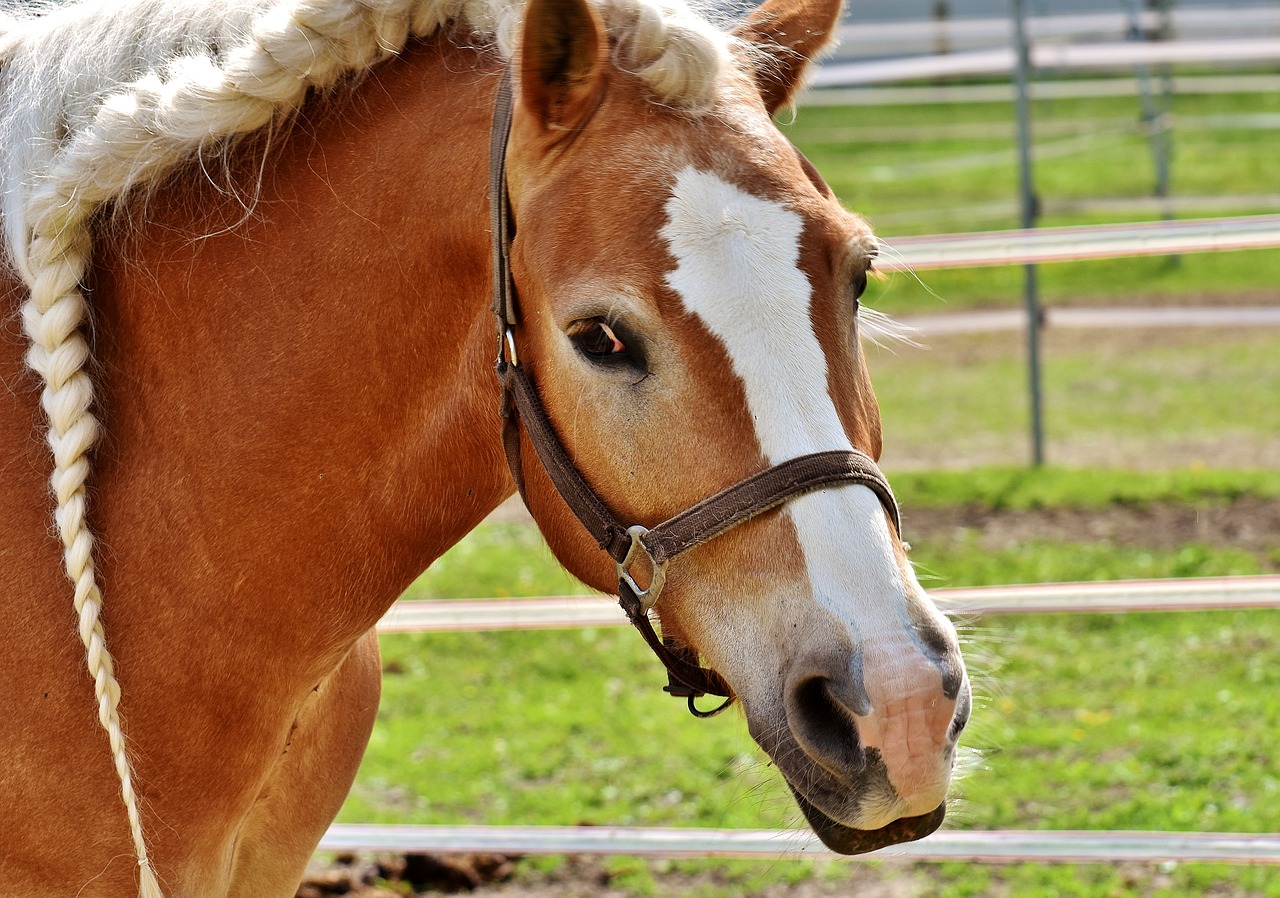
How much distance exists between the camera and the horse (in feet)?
5.14

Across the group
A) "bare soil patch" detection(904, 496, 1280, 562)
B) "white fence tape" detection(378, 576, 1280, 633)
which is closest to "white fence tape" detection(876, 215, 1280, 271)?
"white fence tape" detection(378, 576, 1280, 633)

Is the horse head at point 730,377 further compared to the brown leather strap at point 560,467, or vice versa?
the brown leather strap at point 560,467

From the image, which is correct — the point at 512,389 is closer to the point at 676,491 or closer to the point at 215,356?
the point at 676,491

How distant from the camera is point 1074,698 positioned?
480cm

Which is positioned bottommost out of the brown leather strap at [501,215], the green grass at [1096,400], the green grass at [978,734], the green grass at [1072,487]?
the green grass at [1096,400]

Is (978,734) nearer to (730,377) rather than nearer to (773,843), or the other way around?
(773,843)

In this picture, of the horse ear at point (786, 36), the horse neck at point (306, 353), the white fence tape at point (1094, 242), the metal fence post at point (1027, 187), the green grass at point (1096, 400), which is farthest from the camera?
the green grass at point (1096, 400)

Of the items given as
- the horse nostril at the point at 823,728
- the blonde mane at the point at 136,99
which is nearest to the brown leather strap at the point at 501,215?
the blonde mane at the point at 136,99

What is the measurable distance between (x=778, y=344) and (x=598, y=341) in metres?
0.24

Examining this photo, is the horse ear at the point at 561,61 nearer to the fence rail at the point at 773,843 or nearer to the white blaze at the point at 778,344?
the white blaze at the point at 778,344

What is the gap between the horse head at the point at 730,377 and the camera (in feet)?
4.85

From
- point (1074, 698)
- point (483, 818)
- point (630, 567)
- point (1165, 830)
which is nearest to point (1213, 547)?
point (1074, 698)

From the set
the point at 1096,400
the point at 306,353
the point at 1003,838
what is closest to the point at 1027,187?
the point at 1096,400

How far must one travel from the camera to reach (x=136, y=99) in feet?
5.69
